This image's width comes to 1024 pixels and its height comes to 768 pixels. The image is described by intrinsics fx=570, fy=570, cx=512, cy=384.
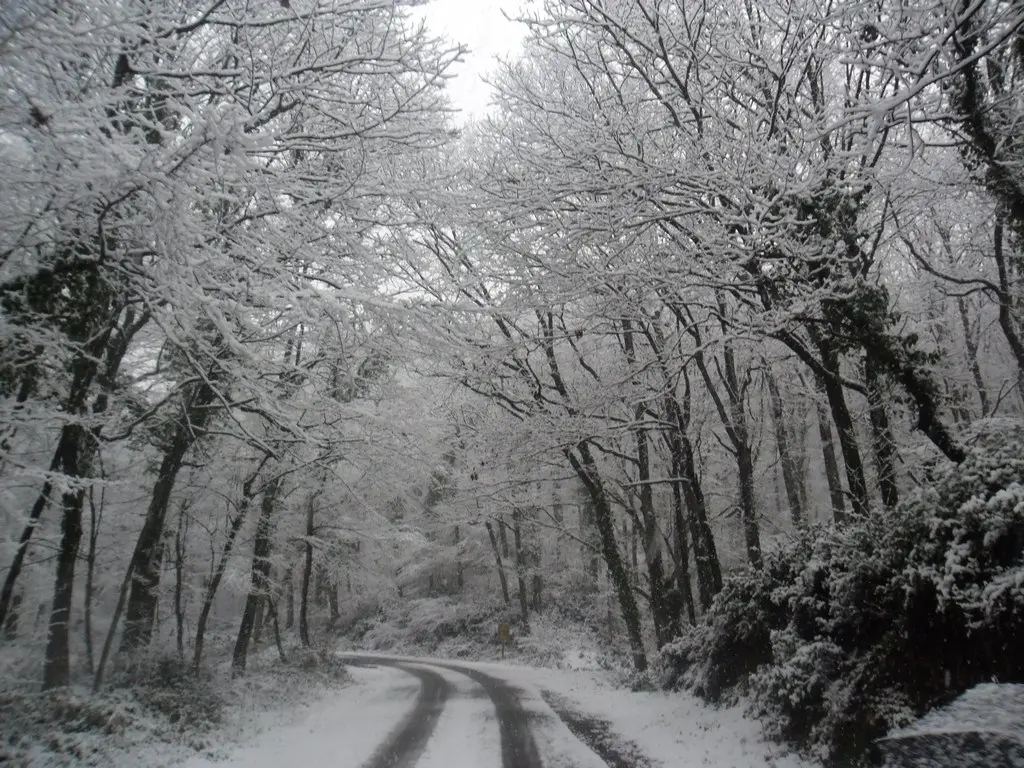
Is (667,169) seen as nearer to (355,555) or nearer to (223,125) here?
(223,125)

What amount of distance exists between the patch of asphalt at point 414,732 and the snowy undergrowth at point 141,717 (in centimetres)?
250

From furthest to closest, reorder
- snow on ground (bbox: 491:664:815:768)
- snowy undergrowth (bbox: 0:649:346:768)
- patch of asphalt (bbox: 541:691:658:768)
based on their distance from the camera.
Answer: patch of asphalt (bbox: 541:691:658:768)
snowy undergrowth (bbox: 0:649:346:768)
snow on ground (bbox: 491:664:815:768)

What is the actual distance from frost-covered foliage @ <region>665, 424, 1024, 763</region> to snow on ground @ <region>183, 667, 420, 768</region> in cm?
604

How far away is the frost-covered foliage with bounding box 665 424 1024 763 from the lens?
4.62m

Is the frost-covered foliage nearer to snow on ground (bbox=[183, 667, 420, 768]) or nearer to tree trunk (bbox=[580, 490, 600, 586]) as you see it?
snow on ground (bbox=[183, 667, 420, 768])

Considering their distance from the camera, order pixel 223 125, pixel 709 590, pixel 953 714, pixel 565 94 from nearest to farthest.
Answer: pixel 223 125
pixel 953 714
pixel 565 94
pixel 709 590

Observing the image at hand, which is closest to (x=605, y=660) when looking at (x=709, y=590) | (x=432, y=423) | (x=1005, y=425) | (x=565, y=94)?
(x=709, y=590)

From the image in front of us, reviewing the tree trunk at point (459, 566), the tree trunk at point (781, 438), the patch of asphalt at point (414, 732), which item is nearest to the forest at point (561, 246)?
the patch of asphalt at point (414, 732)

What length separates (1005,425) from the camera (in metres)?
6.12

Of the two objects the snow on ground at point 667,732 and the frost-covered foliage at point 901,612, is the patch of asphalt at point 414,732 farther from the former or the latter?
the frost-covered foliage at point 901,612

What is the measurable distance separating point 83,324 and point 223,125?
3799mm

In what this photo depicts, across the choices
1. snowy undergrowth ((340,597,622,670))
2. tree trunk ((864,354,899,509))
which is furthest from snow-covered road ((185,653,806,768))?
snowy undergrowth ((340,597,622,670))

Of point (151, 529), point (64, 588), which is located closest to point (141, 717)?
point (64, 588)

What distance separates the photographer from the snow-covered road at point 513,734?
7379mm
